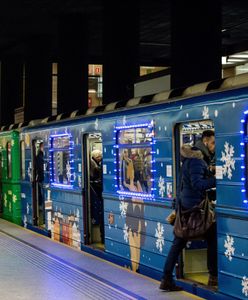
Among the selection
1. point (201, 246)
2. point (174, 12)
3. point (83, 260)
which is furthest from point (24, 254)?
point (174, 12)

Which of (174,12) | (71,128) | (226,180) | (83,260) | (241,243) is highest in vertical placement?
(174,12)

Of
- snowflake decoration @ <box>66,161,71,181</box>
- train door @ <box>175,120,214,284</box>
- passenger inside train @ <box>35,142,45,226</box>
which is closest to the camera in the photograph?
train door @ <box>175,120,214,284</box>

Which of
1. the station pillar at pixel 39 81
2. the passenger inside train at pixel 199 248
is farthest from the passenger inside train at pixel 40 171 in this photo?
the station pillar at pixel 39 81

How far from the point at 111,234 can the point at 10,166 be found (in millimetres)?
6549

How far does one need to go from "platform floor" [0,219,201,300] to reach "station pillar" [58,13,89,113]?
27.3 feet

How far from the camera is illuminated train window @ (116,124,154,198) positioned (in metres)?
7.79

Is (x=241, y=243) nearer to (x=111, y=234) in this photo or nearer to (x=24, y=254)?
(x=111, y=234)

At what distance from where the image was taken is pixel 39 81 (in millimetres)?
22406

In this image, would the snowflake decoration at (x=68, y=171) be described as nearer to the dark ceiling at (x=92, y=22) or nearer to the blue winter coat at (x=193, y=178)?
the blue winter coat at (x=193, y=178)

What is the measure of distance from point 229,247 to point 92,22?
587 inches

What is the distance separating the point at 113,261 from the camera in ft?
29.5

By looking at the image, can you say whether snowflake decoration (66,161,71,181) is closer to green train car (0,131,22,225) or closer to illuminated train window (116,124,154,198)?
illuminated train window (116,124,154,198)

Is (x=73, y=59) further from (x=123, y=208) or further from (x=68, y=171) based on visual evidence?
(x=123, y=208)

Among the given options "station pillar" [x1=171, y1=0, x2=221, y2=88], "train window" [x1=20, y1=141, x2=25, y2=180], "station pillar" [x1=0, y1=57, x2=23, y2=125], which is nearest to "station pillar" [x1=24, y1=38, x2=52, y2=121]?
"station pillar" [x1=0, y1=57, x2=23, y2=125]
